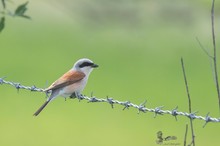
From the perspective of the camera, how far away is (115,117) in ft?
55.2

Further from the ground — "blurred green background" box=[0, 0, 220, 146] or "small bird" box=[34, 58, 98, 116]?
"blurred green background" box=[0, 0, 220, 146]

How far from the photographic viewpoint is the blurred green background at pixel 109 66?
1568cm

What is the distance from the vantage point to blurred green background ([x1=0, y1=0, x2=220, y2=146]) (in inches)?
617

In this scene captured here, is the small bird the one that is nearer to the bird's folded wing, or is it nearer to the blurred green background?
the bird's folded wing

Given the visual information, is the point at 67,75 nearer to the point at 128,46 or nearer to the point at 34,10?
the point at 128,46

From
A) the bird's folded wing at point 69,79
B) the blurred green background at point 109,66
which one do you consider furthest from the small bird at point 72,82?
the blurred green background at point 109,66

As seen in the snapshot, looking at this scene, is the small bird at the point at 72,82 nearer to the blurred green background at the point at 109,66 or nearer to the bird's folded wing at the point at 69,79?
the bird's folded wing at the point at 69,79

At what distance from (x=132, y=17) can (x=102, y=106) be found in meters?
11.7

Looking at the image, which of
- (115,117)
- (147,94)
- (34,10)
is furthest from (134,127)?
(34,10)

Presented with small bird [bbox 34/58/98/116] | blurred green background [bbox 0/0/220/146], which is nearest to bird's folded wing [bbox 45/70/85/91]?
small bird [bbox 34/58/98/116]

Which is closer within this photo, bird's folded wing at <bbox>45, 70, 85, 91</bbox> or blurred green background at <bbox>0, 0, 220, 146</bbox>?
bird's folded wing at <bbox>45, 70, 85, 91</bbox>

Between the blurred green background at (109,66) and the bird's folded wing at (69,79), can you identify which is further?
the blurred green background at (109,66)

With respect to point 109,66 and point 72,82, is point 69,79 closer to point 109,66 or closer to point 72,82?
point 72,82

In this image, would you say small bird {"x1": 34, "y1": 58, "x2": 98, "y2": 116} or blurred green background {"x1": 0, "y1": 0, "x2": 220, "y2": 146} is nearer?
small bird {"x1": 34, "y1": 58, "x2": 98, "y2": 116}
